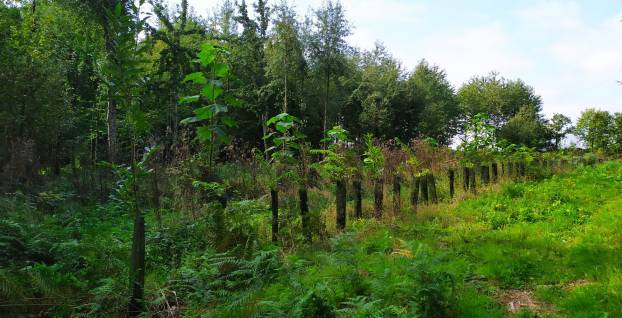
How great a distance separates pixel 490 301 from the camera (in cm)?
442

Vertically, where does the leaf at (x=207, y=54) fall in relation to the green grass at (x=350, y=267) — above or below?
above

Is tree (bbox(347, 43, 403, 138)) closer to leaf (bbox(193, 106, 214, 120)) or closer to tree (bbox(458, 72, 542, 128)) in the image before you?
tree (bbox(458, 72, 542, 128))

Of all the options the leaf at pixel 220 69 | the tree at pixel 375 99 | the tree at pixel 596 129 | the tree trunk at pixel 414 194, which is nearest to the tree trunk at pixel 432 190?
the tree trunk at pixel 414 194

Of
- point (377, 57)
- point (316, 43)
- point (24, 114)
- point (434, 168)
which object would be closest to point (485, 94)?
point (377, 57)

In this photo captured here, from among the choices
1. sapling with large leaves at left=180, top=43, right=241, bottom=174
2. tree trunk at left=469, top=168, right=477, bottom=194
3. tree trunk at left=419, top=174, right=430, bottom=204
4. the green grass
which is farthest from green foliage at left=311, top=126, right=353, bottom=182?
tree trunk at left=469, top=168, right=477, bottom=194

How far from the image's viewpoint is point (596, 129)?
42031mm

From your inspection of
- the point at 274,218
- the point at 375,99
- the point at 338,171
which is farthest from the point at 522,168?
the point at 375,99

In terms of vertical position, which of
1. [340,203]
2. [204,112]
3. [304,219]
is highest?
[204,112]

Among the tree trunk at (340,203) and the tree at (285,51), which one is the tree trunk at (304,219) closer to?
the tree trunk at (340,203)

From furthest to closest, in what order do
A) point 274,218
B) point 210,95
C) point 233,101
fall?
point 274,218 < point 233,101 < point 210,95

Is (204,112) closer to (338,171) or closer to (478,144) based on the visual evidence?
(338,171)

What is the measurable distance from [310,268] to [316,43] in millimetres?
22614

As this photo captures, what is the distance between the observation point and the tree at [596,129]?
40.7m

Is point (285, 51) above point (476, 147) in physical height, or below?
above
